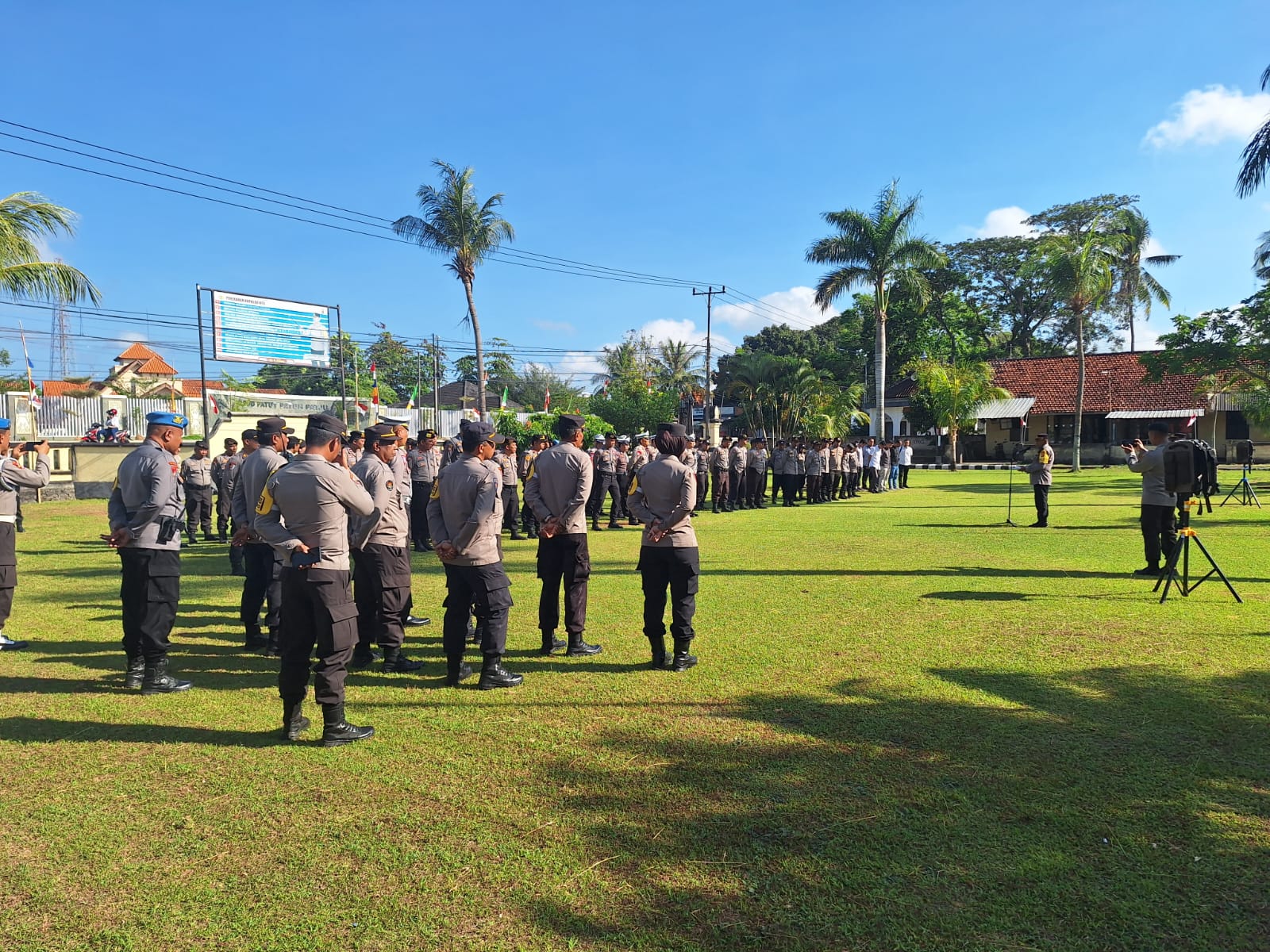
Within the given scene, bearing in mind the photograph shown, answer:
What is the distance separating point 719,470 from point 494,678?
13.8m

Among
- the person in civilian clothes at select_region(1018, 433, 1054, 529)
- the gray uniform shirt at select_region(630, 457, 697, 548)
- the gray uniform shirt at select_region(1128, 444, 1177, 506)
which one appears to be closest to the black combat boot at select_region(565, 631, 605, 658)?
the gray uniform shirt at select_region(630, 457, 697, 548)

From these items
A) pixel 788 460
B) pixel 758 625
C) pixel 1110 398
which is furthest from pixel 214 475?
pixel 1110 398

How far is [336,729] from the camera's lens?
462 cm

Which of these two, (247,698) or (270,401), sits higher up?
(270,401)

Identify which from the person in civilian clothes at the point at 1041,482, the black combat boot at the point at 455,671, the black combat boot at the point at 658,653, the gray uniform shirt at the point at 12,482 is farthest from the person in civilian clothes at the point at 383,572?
the person in civilian clothes at the point at 1041,482

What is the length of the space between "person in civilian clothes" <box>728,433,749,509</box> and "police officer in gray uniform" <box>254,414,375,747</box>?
15.1 m

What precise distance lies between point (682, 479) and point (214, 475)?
1119 cm

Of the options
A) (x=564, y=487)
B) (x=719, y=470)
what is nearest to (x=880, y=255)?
(x=719, y=470)

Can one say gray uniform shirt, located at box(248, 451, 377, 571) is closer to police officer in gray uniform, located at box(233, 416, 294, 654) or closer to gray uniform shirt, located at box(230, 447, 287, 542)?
gray uniform shirt, located at box(230, 447, 287, 542)

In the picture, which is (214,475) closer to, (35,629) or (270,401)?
(35,629)

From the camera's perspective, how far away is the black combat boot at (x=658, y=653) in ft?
19.9

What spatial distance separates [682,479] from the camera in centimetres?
591

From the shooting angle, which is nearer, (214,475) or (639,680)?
(639,680)

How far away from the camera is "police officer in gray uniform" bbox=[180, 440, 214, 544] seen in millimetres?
14172
